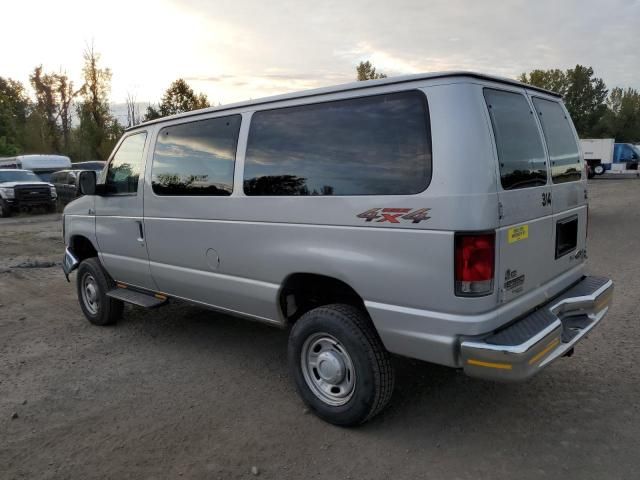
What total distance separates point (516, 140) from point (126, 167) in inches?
152

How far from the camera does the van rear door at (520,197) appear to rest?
119 inches

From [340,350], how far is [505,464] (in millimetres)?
1233

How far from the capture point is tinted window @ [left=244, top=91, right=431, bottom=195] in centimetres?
305

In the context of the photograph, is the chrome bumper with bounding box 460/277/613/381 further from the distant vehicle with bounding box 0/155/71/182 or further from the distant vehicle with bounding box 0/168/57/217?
the distant vehicle with bounding box 0/155/71/182

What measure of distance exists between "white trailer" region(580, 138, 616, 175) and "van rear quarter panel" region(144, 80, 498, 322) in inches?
1313

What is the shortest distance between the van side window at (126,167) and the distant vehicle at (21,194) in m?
15.3

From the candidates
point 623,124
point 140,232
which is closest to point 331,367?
point 140,232

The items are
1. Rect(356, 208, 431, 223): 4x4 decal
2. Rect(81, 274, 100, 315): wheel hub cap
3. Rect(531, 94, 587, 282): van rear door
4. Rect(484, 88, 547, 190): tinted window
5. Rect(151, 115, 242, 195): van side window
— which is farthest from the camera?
Rect(81, 274, 100, 315): wheel hub cap

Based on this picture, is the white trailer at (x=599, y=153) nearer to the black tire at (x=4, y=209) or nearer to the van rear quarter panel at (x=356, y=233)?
the black tire at (x=4, y=209)

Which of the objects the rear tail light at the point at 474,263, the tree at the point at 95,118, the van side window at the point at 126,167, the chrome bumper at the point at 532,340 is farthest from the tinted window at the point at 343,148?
the tree at the point at 95,118

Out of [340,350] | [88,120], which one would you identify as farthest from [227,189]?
[88,120]

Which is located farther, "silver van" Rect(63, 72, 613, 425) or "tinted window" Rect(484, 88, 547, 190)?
"tinted window" Rect(484, 88, 547, 190)

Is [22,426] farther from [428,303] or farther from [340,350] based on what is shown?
[428,303]

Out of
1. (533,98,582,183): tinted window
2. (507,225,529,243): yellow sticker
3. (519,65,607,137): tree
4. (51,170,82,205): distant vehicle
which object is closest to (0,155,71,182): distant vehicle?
(51,170,82,205): distant vehicle
